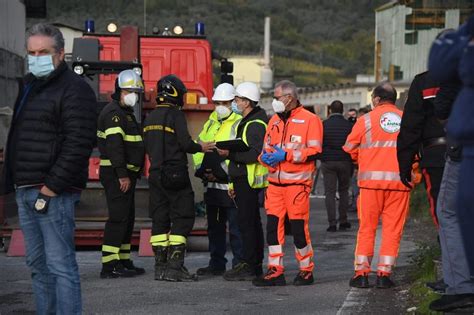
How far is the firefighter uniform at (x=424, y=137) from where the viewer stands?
28.1ft

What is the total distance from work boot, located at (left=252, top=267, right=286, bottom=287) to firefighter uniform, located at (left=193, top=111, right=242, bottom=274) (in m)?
0.64

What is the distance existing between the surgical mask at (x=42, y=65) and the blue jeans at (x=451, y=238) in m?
2.67

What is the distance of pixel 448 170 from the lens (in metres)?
7.65

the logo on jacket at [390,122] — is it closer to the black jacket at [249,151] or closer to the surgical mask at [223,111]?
the black jacket at [249,151]

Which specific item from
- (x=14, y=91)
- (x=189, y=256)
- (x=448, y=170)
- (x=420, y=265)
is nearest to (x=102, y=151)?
(x=189, y=256)

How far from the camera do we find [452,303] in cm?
757

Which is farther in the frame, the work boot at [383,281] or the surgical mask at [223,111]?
the surgical mask at [223,111]

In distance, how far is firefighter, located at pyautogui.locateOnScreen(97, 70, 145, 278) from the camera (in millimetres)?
A: 10703

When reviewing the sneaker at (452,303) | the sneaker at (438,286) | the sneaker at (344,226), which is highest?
the sneaker at (452,303)

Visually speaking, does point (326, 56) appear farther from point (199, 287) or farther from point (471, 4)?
point (199, 287)

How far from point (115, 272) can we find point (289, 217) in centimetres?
173

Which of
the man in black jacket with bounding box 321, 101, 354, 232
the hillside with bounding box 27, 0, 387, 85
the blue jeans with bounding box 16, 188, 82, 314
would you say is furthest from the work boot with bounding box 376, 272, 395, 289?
the hillside with bounding box 27, 0, 387, 85

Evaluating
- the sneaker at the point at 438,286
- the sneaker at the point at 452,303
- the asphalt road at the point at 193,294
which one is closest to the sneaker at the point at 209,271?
the asphalt road at the point at 193,294

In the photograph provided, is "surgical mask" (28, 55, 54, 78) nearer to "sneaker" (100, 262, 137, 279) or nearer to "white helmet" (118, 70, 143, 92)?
"white helmet" (118, 70, 143, 92)
